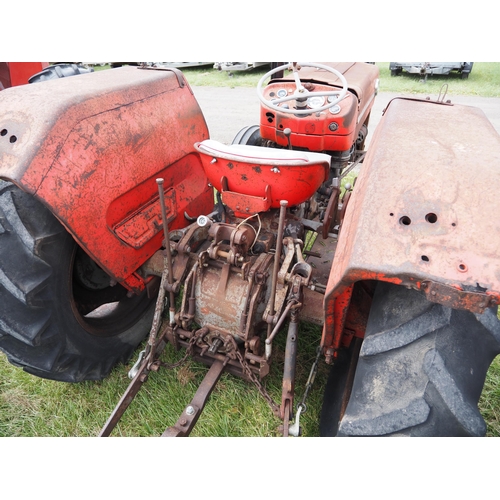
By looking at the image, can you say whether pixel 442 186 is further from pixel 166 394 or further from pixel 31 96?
pixel 166 394

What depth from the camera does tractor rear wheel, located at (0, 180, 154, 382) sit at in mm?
1346

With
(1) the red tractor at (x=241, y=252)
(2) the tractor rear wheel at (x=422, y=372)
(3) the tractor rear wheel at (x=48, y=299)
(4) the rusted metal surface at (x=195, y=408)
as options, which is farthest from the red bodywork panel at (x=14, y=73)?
(2) the tractor rear wheel at (x=422, y=372)

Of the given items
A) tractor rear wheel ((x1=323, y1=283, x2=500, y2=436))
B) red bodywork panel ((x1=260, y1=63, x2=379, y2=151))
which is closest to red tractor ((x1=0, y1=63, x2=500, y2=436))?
tractor rear wheel ((x1=323, y1=283, x2=500, y2=436))

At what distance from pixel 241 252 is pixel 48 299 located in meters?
0.75

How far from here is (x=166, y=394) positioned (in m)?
1.90

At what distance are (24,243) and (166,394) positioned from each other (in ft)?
3.19

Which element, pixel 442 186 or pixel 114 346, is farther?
pixel 114 346

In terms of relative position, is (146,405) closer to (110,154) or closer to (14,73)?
(110,154)

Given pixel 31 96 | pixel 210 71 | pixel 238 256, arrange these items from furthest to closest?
pixel 210 71
pixel 238 256
pixel 31 96

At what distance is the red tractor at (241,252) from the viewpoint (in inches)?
37.6

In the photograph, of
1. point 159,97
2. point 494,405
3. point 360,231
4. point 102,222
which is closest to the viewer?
point 360,231

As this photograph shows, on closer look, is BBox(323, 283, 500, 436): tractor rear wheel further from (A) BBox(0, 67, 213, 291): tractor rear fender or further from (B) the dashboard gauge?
(B) the dashboard gauge

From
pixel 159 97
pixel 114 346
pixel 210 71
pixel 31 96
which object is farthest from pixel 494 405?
pixel 210 71

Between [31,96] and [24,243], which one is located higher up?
[31,96]
